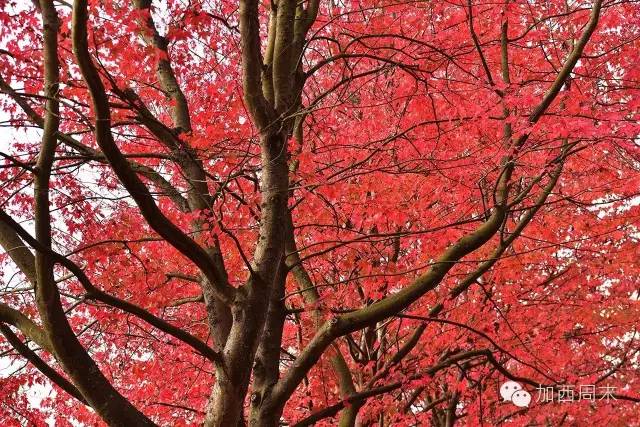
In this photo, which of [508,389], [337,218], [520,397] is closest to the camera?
[337,218]

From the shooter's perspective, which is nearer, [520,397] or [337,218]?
[337,218]

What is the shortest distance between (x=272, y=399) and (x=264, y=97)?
2.71 metres

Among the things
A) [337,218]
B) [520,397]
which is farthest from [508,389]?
[337,218]

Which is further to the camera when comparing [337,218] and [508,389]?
[508,389]

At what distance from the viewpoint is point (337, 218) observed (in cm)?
612

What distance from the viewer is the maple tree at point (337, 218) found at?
4586mm

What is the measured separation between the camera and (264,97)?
539 cm

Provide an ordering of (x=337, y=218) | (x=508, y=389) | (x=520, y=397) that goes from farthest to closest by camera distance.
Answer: (x=520, y=397) < (x=508, y=389) < (x=337, y=218)

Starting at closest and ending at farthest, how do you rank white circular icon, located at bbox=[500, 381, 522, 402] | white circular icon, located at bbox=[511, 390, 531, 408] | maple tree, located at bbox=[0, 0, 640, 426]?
maple tree, located at bbox=[0, 0, 640, 426], white circular icon, located at bbox=[500, 381, 522, 402], white circular icon, located at bbox=[511, 390, 531, 408]

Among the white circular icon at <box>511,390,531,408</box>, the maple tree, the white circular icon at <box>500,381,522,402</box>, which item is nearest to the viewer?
the maple tree

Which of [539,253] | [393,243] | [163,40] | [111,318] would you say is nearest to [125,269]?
[111,318]

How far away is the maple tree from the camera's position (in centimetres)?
459

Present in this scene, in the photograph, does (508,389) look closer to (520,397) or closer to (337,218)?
(520,397)

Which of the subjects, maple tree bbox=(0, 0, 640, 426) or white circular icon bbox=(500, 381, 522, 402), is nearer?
maple tree bbox=(0, 0, 640, 426)
